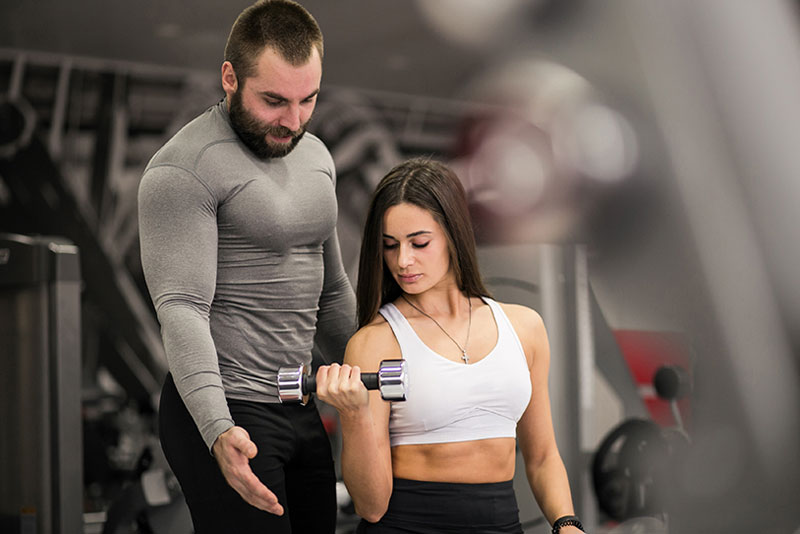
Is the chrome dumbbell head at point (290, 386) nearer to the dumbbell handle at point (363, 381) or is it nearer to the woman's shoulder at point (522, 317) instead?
the dumbbell handle at point (363, 381)

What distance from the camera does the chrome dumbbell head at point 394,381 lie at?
1327 millimetres

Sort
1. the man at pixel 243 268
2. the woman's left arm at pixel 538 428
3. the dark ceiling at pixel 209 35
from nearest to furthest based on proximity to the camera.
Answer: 1. the man at pixel 243 268
2. the woman's left arm at pixel 538 428
3. the dark ceiling at pixel 209 35

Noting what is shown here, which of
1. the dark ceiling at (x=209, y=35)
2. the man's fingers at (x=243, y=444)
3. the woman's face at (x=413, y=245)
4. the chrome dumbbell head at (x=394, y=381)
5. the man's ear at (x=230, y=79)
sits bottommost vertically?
the man's fingers at (x=243, y=444)

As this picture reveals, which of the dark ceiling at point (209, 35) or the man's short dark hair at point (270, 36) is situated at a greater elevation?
the dark ceiling at point (209, 35)

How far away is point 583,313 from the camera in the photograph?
321cm

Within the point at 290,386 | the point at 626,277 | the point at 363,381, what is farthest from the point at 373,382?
the point at 626,277

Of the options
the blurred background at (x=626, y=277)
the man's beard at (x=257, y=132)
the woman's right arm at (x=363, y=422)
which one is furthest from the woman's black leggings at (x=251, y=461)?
the blurred background at (x=626, y=277)

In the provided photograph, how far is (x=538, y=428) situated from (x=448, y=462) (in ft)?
0.78

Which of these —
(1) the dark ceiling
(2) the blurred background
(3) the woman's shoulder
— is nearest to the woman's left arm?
(3) the woman's shoulder

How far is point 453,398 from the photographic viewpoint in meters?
1.57

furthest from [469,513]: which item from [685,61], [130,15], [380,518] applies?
[130,15]

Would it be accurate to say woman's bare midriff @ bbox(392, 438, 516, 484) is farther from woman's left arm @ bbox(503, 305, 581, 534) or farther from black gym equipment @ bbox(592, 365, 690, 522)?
black gym equipment @ bbox(592, 365, 690, 522)

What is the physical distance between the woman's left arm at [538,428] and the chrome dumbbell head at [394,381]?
0.44m

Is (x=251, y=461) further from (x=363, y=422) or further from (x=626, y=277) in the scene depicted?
(x=626, y=277)
